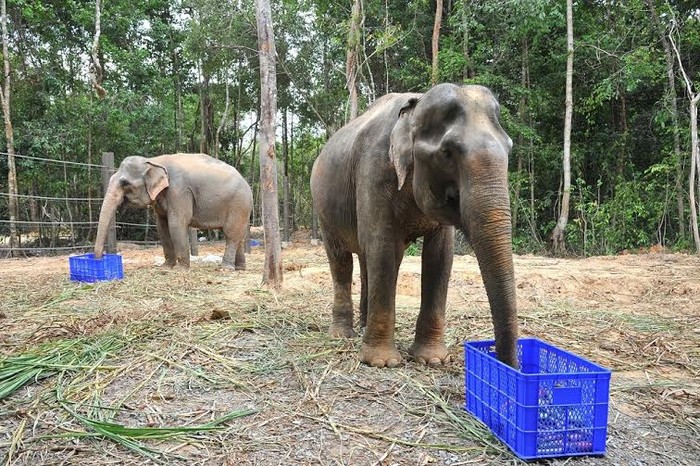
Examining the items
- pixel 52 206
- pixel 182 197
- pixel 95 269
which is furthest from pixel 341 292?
pixel 52 206

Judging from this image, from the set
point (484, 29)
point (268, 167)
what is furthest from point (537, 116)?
point (268, 167)

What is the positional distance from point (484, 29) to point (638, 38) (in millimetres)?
4015

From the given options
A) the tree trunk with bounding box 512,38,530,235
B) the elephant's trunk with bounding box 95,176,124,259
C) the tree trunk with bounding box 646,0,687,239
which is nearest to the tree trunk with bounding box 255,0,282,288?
the elephant's trunk with bounding box 95,176,124,259

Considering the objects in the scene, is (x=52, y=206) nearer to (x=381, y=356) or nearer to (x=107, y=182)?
(x=107, y=182)

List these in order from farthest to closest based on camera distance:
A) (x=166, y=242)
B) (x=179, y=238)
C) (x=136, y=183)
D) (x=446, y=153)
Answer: (x=166, y=242) → (x=179, y=238) → (x=136, y=183) → (x=446, y=153)

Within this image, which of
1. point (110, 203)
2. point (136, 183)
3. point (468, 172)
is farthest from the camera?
point (136, 183)

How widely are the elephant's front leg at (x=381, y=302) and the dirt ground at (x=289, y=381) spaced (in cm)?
14

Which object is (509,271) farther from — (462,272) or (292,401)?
(462,272)

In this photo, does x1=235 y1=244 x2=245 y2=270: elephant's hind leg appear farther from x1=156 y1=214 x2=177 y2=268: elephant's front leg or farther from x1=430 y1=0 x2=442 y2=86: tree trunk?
x1=430 y1=0 x2=442 y2=86: tree trunk

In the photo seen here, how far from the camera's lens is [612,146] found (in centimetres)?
1528

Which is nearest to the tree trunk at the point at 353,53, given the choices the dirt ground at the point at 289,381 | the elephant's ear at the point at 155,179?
the elephant's ear at the point at 155,179

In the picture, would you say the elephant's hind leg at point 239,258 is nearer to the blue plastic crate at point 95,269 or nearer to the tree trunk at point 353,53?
the blue plastic crate at point 95,269

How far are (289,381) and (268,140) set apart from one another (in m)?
4.57

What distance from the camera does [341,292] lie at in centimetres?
489
